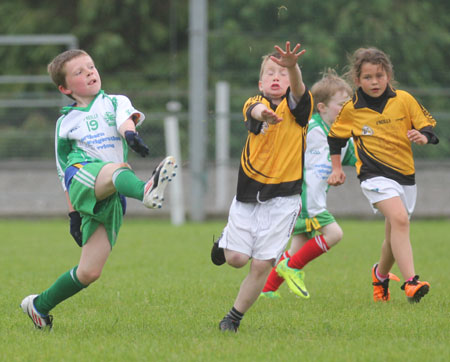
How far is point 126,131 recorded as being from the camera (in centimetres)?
451

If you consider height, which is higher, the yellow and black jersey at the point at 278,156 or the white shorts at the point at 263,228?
the yellow and black jersey at the point at 278,156

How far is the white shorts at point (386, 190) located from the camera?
19.0ft

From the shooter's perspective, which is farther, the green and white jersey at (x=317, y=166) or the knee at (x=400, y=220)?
the green and white jersey at (x=317, y=166)

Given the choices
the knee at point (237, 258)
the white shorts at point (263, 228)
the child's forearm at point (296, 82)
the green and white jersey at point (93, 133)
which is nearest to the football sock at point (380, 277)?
the white shorts at point (263, 228)

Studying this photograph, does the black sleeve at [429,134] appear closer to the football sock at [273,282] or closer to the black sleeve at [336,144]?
the black sleeve at [336,144]

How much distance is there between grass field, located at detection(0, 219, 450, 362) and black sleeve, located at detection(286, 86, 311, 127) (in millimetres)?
1251

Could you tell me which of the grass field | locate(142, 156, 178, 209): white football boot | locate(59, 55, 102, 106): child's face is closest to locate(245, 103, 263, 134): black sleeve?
locate(142, 156, 178, 209): white football boot

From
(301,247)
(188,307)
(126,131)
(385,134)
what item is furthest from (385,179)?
(126,131)

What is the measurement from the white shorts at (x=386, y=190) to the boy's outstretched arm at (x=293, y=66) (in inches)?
56.5

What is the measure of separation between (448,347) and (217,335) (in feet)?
4.23

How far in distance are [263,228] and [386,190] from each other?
54.9 inches

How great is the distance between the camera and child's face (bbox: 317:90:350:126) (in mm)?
6660

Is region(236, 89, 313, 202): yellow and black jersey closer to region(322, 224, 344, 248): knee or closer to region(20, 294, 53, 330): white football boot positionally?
region(20, 294, 53, 330): white football boot

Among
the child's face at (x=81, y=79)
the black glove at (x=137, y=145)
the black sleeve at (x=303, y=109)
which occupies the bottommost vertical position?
the black glove at (x=137, y=145)
